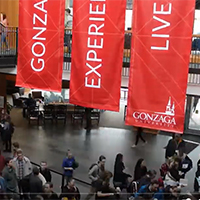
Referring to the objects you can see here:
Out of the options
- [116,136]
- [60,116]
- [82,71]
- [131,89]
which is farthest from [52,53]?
[60,116]

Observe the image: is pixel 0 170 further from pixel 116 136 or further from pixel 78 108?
pixel 78 108

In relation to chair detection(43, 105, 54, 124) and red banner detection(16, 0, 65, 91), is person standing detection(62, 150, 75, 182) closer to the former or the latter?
red banner detection(16, 0, 65, 91)

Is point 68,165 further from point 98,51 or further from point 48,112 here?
point 48,112

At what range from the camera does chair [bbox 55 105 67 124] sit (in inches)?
669

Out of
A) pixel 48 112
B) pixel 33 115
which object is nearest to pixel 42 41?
pixel 33 115

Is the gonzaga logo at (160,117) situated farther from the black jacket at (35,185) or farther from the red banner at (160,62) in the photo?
the black jacket at (35,185)

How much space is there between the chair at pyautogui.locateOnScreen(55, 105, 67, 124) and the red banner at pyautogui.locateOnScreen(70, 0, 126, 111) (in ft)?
27.1

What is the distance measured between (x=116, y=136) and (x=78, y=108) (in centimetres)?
335

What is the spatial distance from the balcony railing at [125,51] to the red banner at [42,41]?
250cm

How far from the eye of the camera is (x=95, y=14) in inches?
325

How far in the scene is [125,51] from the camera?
447 inches

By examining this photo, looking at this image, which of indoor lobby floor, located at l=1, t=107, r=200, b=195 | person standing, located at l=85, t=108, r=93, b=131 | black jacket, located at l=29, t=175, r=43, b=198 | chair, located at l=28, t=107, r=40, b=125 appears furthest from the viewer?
chair, located at l=28, t=107, r=40, b=125

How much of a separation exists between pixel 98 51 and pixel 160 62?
4.81 ft

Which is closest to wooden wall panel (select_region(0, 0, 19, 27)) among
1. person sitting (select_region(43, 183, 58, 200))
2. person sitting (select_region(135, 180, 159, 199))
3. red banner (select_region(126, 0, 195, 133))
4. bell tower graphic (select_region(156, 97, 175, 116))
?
red banner (select_region(126, 0, 195, 133))
